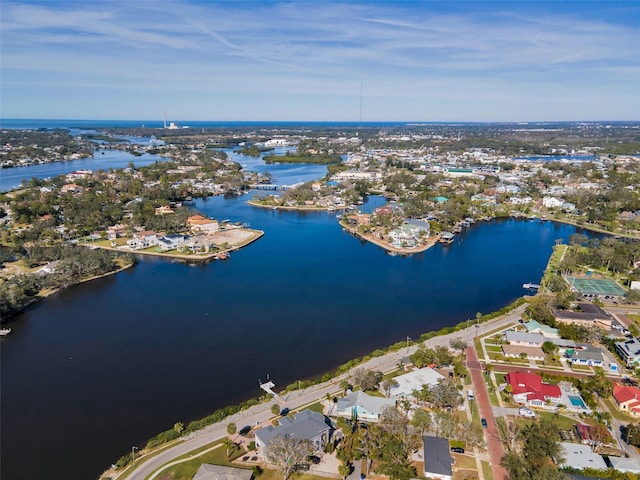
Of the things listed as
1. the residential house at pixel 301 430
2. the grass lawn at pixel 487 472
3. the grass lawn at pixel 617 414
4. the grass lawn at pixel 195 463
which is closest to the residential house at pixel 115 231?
the grass lawn at pixel 195 463

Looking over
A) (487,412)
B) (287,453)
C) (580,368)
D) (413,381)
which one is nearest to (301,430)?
(287,453)

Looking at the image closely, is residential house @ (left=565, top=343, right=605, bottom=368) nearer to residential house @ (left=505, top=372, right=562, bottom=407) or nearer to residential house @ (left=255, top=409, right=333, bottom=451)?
residential house @ (left=505, top=372, right=562, bottom=407)

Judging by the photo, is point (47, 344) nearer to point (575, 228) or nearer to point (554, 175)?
A: point (575, 228)

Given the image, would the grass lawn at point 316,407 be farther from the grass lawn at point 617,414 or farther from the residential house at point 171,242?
the residential house at point 171,242

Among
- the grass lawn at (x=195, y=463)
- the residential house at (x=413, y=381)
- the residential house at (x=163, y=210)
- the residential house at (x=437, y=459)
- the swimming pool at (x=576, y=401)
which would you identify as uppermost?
the residential house at (x=163, y=210)

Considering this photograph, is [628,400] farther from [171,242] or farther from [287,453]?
[171,242]
